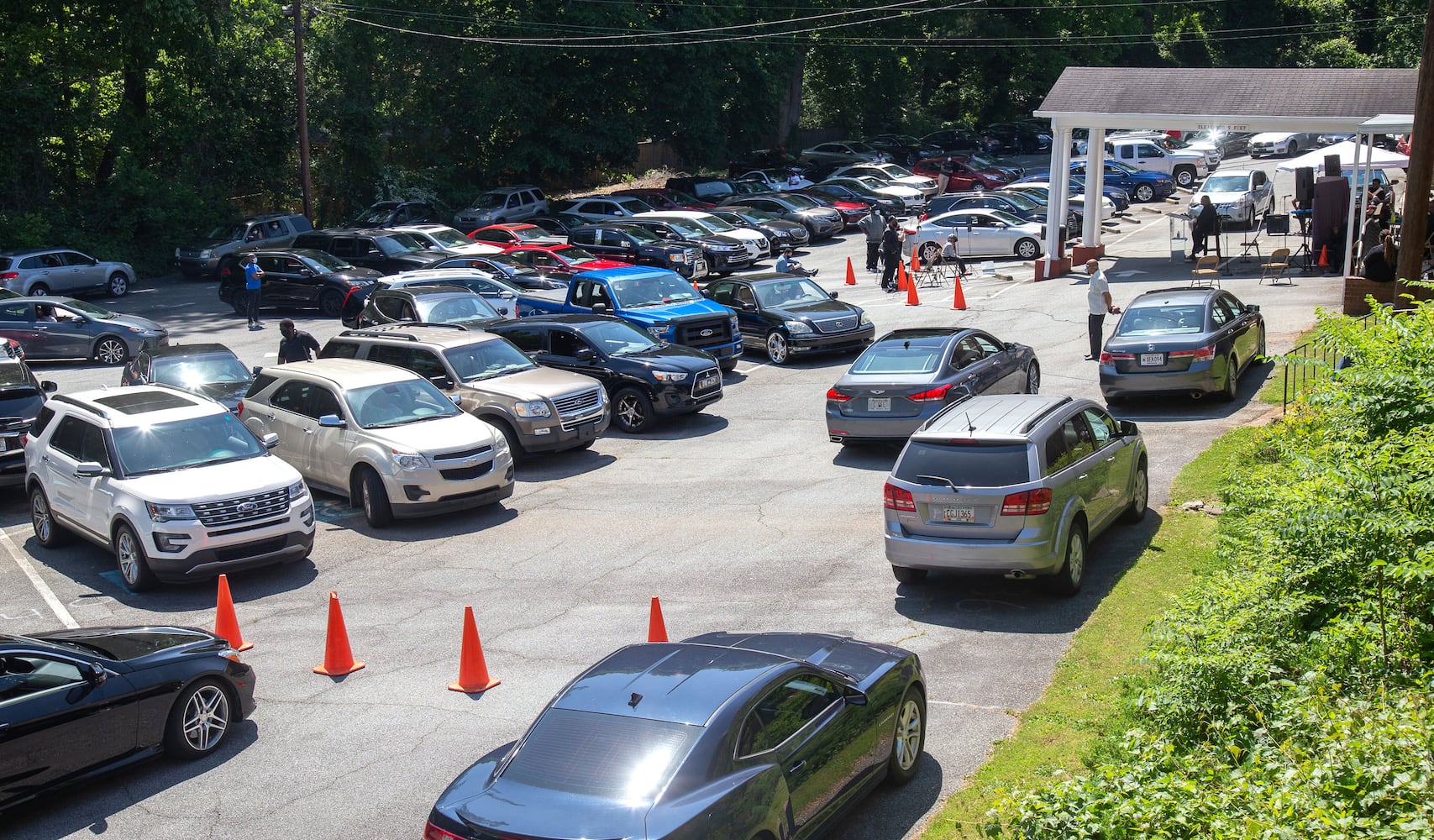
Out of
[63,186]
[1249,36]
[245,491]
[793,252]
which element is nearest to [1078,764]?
[245,491]

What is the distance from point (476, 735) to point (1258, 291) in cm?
2149

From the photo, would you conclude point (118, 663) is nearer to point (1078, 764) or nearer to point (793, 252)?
point (1078, 764)

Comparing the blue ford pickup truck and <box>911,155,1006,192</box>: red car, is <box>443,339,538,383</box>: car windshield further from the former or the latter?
<box>911,155,1006,192</box>: red car

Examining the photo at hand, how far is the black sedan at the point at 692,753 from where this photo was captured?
19.5 feet

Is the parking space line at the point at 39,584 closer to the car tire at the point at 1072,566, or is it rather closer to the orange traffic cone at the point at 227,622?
the orange traffic cone at the point at 227,622

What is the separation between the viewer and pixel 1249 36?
77.2 m

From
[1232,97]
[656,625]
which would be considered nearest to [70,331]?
[656,625]

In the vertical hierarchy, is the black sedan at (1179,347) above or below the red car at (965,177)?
below

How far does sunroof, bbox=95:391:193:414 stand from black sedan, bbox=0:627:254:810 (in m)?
5.20

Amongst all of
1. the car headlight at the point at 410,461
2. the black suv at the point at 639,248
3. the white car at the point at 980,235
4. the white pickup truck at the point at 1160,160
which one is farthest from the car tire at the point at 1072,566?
the white pickup truck at the point at 1160,160

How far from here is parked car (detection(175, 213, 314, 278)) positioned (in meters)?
39.1

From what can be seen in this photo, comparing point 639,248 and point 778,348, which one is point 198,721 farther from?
point 639,248

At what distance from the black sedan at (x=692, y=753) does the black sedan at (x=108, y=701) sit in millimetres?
3257

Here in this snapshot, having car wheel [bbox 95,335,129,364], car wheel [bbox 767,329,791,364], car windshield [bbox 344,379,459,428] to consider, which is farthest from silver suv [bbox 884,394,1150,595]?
car wheel [bbox 95,335,129,364]
